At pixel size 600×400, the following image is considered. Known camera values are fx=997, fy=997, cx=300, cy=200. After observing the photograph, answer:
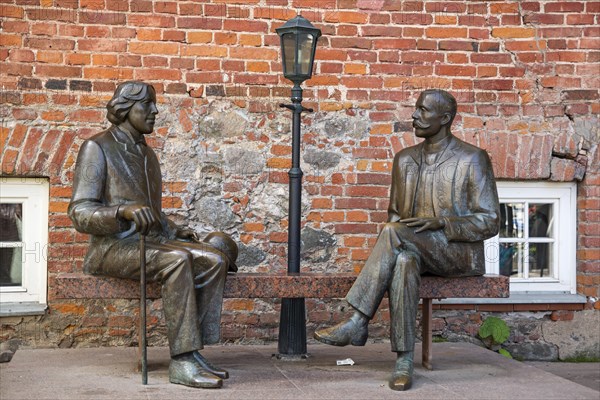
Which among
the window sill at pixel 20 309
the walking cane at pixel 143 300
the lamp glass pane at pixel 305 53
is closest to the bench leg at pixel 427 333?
the lamp glass pane at pixel 305 53

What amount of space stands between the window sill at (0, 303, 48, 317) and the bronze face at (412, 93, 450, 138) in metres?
2.85

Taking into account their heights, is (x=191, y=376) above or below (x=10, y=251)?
below

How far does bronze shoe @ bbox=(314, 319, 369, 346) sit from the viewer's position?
5480mm

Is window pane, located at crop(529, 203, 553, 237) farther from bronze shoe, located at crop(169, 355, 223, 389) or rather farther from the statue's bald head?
bronze shoe, located at crop(169, 355, 223, 389)

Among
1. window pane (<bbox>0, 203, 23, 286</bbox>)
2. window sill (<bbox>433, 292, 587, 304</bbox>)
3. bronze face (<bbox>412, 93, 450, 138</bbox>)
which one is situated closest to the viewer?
bronze face (<bbox>412, 93, 450, 138</bbox>)

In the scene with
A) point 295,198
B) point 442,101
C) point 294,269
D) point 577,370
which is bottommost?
point 577,370

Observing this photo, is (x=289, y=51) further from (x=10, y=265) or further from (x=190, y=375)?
(x=10, y=265)

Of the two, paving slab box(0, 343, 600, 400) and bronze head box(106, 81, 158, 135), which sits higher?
bronze head box(106, 81, 158, 135)

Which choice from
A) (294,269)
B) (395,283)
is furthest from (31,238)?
(395,283)

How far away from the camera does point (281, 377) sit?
5.61 metres

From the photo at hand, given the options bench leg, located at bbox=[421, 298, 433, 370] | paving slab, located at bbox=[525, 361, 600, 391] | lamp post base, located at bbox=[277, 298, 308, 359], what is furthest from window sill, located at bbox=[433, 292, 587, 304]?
lamp post base, located at bbox=[277, 298, 308, 359]

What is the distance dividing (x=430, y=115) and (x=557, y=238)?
84.0 inches

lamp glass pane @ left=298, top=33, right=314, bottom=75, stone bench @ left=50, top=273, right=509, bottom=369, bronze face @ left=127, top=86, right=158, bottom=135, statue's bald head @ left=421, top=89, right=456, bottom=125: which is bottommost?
stone bench @ left=50, top=273, right=509, bottom=369

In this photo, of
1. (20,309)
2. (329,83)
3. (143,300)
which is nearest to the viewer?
(143,300)
